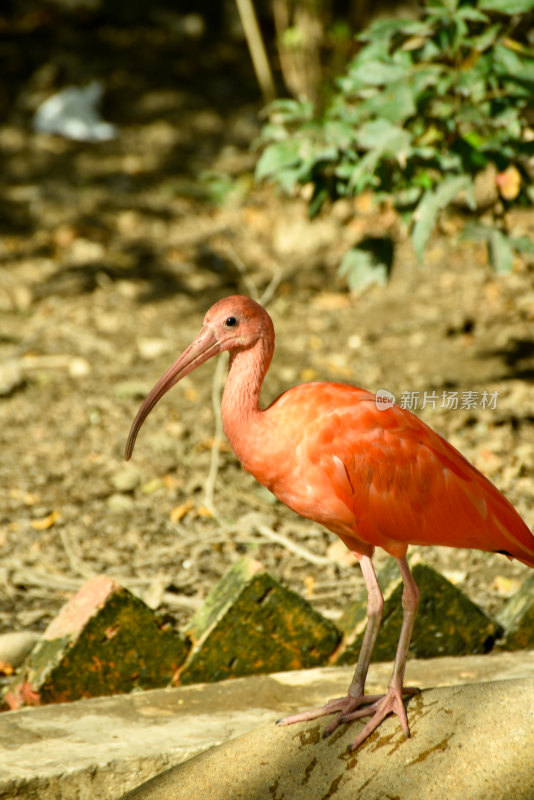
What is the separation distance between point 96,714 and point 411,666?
3.83 ft

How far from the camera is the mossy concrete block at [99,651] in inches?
127

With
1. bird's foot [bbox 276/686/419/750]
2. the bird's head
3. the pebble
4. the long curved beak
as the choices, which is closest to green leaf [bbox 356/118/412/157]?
the bird's head

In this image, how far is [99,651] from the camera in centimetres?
328

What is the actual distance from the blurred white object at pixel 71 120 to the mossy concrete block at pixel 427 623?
766 centimetres

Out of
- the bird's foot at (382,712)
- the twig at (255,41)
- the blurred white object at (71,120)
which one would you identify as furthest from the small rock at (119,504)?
the blurred white object at (71,120)

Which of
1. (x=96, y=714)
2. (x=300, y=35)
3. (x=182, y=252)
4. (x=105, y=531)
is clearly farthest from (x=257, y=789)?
(x=300, y=35)

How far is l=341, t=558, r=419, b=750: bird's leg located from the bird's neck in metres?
0.65

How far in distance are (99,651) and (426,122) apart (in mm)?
2809

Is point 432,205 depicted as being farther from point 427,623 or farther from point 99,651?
point 99,651

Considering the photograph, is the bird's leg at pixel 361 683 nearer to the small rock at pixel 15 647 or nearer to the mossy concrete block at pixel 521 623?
the mossy concrete block at pixel 521 623

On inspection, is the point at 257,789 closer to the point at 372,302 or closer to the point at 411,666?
the point at 411,666

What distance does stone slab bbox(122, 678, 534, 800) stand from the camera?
2543 mm

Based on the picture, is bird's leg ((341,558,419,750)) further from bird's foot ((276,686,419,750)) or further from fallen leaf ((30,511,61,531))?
fallen leaf ((30,511,61,531))

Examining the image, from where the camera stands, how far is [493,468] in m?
5.27
